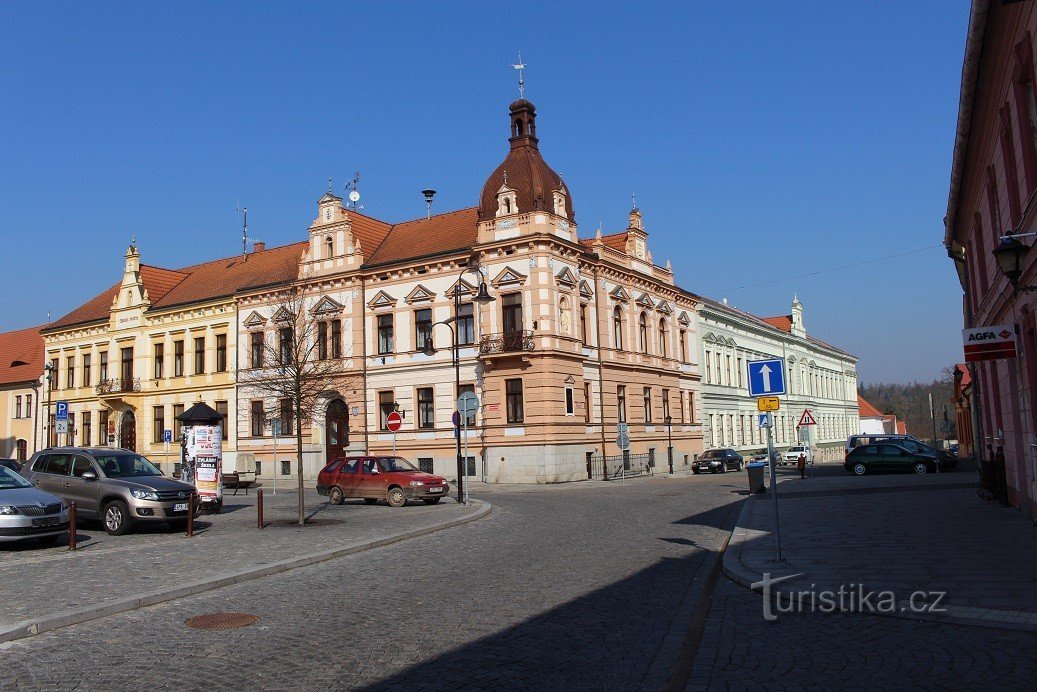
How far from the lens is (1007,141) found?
13.7m

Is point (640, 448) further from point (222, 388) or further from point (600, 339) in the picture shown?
point (222, 388)

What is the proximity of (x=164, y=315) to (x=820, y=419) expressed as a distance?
58475 mm

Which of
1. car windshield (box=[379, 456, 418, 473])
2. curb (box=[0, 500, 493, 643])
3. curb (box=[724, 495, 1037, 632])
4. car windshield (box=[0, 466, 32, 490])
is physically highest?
car windshield (box=[0, 466, 32, 490])

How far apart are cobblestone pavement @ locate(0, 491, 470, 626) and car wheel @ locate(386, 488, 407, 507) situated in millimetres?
1467

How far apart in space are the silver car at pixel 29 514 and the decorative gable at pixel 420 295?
2532 centimetres

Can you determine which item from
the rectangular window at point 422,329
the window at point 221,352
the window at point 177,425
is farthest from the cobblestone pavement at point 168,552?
the window at point 177,425

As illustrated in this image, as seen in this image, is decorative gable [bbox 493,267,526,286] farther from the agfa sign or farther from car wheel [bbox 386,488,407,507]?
the agfa sign

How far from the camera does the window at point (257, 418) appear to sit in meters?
45.7

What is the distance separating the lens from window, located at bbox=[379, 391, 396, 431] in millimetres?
41172

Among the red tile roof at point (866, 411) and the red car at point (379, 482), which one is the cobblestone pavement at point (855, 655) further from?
the red tile roof at point (866, 411)

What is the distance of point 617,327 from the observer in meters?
43.8

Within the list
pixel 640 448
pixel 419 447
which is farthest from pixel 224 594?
pixel 640 448

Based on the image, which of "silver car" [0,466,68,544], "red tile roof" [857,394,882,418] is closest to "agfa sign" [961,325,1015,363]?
"silver car" [0,466,68,544]

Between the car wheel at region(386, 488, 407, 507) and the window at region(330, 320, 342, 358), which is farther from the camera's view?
the window at region(330, 320, 342, 358)
